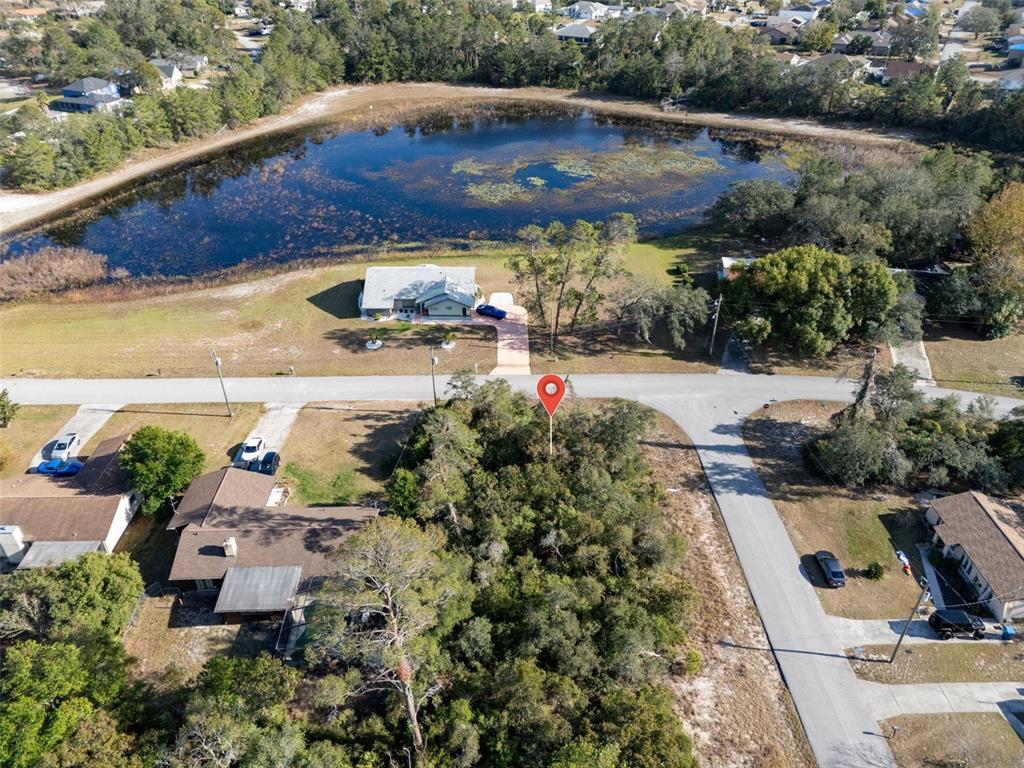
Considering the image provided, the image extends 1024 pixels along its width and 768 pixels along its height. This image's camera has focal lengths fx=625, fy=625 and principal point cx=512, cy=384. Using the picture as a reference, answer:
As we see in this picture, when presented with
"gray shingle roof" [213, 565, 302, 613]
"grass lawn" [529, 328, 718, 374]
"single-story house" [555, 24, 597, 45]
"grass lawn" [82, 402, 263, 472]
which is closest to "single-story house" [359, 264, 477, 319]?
"grass lawn" [529, 328, 718, 374]

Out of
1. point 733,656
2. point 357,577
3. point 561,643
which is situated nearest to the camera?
point 357,577

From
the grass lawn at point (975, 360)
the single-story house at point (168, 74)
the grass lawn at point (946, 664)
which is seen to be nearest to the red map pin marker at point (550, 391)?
the grass lawn at point (946, 664)

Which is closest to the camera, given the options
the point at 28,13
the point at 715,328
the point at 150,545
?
the point at 150,545

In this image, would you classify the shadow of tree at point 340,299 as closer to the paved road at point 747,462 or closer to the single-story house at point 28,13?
the paved road at point 747,462

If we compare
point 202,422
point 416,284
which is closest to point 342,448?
point 202,422

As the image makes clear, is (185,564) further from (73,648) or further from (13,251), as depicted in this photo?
(13,251)

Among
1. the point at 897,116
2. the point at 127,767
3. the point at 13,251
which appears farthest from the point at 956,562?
the point at 897,116

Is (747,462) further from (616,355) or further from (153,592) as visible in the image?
(153,592)
